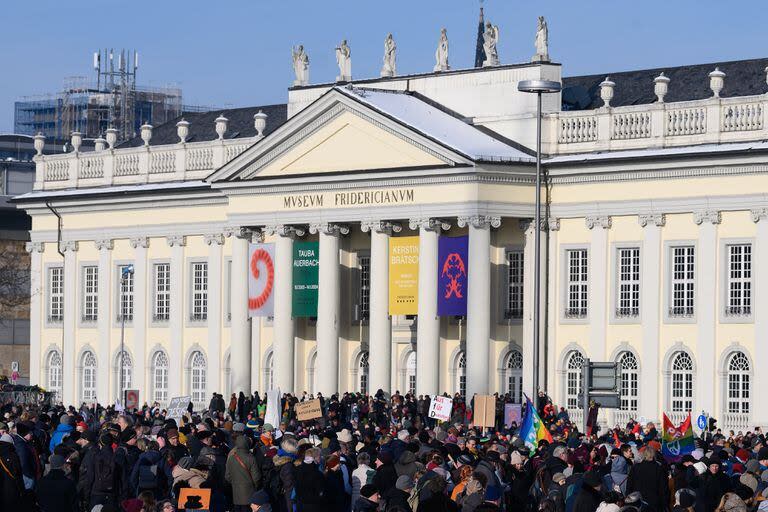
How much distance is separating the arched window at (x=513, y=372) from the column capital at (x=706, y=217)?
7.82 m

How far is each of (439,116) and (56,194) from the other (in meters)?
21.2

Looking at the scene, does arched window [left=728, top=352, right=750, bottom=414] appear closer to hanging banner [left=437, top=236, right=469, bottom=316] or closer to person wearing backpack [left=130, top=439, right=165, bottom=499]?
hanging banner [left=437, top=236, right=469, bottom=316]

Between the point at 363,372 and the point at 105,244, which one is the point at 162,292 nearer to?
the point at 105,244

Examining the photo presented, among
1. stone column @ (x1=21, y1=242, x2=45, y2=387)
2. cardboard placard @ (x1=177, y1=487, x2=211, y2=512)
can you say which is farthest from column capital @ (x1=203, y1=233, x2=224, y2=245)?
cardboard placard @ (x1=177, y1=487, x2=211, y2=512)

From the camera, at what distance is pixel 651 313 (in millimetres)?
63875

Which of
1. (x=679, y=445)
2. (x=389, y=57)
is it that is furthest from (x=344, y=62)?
(x=679, y=445)

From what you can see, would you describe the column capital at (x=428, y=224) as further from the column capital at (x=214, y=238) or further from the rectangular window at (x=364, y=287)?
the column capital at (x=214, y=238)

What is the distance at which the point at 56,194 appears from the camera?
8469cm

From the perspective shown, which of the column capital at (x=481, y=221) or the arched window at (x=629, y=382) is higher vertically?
the column capital at (x=481, y=221)

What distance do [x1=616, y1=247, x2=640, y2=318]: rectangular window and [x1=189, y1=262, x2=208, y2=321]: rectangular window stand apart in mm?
19213

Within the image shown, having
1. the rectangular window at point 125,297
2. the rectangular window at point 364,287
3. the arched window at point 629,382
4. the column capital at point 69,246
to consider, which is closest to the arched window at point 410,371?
the rectangular window at point 364,287

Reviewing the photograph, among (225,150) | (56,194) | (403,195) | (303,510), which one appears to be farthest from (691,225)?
(303,510)

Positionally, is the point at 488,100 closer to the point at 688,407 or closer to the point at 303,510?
the point at 688,407

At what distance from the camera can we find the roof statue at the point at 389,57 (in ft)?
238
